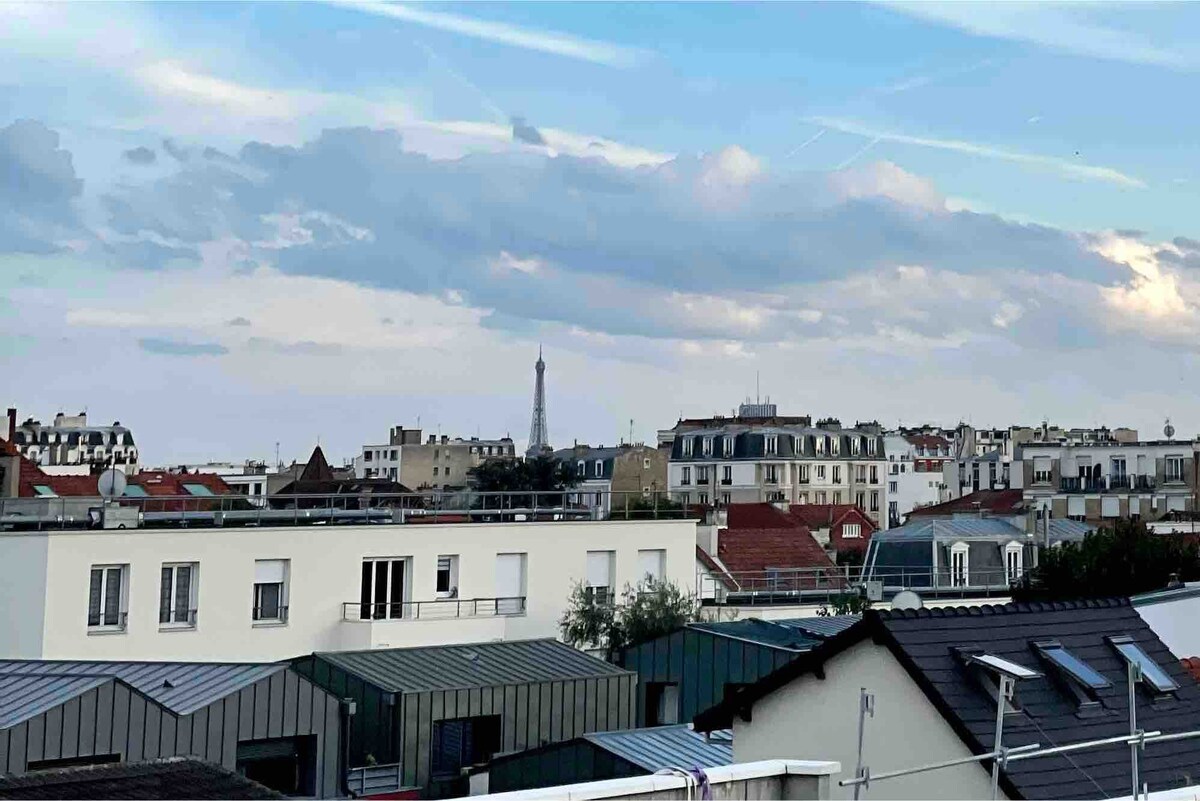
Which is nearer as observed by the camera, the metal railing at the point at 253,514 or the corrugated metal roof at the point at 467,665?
the corrugated metal roof at the point at 467,665

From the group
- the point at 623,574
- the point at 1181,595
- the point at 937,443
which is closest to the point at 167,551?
the point at 623,574

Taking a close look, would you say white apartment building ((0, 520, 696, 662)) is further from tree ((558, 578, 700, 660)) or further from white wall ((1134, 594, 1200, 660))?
white wall ((1134, 594, 1200, 660))

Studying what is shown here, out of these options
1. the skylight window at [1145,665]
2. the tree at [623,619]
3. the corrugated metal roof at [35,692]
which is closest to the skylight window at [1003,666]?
the skylight window at [1145,665]

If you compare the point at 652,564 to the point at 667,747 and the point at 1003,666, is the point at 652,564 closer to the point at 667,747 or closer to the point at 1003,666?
the point at 667,747

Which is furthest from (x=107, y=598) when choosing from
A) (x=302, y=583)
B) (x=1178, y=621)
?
(x=1178, y=621)

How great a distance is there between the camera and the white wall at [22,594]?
26594 millimetres

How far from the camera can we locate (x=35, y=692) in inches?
651

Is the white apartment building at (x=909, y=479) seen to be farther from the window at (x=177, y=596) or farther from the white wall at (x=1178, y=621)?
the white wall at (x=1178, y=621)

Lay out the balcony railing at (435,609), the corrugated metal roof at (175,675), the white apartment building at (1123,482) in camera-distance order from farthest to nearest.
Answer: the white apartment building at (1123,482)
the balcony railing at (435,609)
the corrugated metal roof at (175,675)

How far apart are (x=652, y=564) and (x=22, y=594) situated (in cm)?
1300

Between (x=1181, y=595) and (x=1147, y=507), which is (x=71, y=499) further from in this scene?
(x=1147, y=507)

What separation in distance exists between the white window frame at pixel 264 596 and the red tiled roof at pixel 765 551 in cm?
2190

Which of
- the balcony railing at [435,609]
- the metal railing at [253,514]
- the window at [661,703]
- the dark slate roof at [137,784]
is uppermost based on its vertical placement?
the metal railing at [253,514]

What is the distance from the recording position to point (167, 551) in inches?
1118
